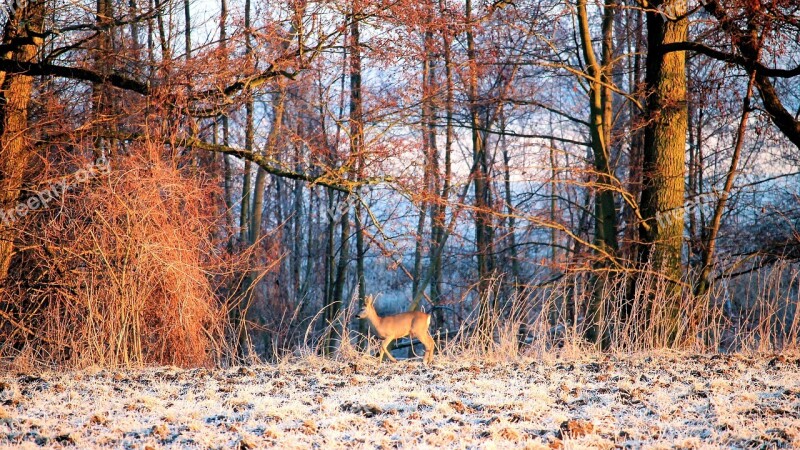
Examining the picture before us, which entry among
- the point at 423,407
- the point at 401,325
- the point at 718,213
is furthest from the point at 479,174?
the point at 423,407

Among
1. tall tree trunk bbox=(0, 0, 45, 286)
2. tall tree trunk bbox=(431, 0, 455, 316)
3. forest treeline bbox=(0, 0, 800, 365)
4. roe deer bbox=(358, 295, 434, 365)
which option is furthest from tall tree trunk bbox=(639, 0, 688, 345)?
tall tree trunk bbox=(0, 0, 45, 286)

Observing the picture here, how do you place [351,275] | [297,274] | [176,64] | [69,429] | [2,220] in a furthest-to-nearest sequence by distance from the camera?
[351,275] → [297,274] → [176,64] → [2,220] → [69,429]

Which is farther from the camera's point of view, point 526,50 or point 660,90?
point 526,50

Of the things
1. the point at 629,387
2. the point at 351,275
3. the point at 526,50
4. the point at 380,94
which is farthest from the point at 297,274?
the point at 629,387

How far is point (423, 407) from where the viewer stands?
4691 mm

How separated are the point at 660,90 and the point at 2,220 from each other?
8405 mm

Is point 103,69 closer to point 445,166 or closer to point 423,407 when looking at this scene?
point 423,407

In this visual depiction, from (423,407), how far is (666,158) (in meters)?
6.48

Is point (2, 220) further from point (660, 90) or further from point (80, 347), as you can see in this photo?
point (660, 90)

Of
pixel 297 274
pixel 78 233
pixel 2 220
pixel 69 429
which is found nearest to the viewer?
pixel 69 429

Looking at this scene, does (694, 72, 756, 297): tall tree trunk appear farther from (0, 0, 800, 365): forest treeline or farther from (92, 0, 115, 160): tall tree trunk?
(92, 0, 115, 160): tall tree trunk

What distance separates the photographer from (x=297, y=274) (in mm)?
28688

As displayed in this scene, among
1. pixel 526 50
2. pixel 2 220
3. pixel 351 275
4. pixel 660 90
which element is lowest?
pixel 351 275

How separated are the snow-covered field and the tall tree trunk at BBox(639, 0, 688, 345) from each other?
3.47m
